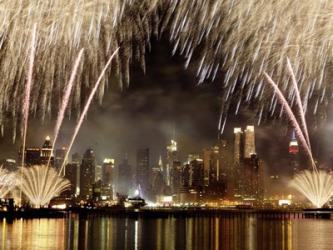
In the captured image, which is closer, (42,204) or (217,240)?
(217,240)

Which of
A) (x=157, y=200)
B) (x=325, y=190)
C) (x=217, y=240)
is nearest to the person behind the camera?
(x=217, y=240)

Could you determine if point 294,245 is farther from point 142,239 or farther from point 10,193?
point 10,193

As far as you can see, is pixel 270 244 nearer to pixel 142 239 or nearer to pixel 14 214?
pixel 142 239

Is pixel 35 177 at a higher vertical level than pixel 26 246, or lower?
higher

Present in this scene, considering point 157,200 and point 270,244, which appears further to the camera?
point 157,200

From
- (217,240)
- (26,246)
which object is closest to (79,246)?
(26,246)

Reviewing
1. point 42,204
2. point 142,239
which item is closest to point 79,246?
point 142,239

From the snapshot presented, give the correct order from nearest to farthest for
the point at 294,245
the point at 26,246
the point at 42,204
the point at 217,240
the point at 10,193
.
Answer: the point at 26,246
the point at 294,245
the point at 217,240
the point at 42,204
the point at 10,193

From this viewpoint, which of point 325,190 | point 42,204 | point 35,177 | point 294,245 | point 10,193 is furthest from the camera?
point 10,193

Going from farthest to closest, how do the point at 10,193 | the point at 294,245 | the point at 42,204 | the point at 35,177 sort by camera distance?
the point at 10,193 → the point at 42,204 → the point at 35,177 → the point at 294,245
